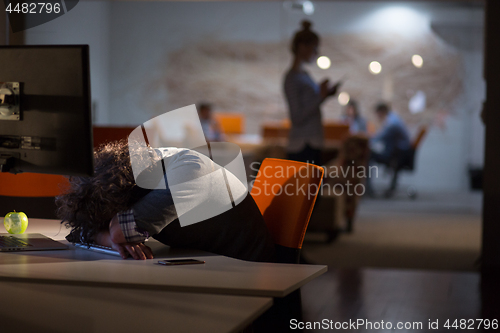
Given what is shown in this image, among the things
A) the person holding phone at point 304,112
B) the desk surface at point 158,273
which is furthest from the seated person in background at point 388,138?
the desk surface at point 158,273

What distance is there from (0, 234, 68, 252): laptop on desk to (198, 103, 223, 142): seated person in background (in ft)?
13.3

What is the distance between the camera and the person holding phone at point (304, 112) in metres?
3.68

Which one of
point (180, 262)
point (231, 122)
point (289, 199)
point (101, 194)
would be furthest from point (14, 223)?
point (231, 122)

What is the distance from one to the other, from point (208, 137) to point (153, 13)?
1581mm

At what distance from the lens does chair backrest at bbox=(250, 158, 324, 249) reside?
146 centimetres

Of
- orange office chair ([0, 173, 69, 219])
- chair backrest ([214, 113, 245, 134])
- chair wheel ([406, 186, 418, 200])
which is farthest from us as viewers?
chair backrest ([214, 113, 245, 134])

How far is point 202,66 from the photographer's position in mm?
5445

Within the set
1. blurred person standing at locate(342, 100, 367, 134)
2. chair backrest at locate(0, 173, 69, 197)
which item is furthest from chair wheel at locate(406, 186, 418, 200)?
chair backrest at locate(0, 173, 69, 197)

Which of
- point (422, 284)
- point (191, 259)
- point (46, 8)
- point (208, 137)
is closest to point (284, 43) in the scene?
point (208, 137)

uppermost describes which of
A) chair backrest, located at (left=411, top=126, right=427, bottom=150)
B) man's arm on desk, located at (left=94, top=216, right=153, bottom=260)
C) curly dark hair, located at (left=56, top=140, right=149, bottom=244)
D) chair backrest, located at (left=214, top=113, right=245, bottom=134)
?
chair backrest, located at (left=214, top=113, right=245, bottom=134)

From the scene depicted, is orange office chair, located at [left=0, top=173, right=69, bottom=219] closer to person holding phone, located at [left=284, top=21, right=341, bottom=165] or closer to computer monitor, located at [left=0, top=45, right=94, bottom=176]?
computer monitor, located at [left=0, top=45, right=94, bottom=176]

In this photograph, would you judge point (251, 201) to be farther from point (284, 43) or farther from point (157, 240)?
point (284, 43)

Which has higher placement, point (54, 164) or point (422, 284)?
point (54, 164)

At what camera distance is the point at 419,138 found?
4.14 metres
